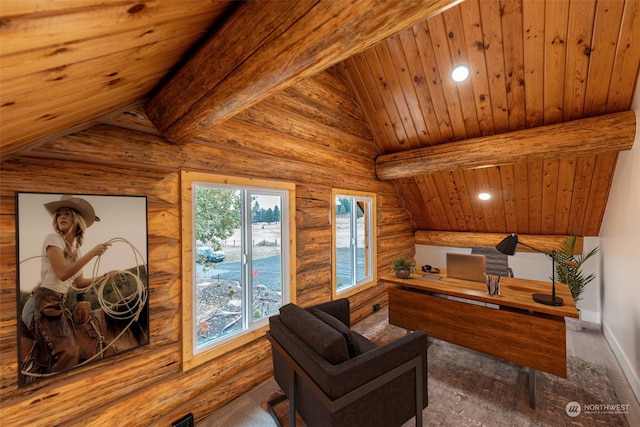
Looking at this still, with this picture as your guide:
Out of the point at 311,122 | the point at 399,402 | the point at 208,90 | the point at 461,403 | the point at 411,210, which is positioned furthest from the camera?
the point at 411,210

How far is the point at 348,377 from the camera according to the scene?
1.51 meters

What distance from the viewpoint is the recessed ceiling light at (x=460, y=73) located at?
2.92 metres

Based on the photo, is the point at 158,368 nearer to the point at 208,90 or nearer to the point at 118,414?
the point at 118,414

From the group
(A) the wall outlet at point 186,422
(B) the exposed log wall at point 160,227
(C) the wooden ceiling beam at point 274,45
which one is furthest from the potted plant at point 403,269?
(C) the wooden ceiling beam at point 274,45

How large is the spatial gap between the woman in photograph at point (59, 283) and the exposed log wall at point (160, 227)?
0.08 metres

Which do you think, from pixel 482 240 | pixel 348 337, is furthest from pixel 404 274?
pixel 482 240

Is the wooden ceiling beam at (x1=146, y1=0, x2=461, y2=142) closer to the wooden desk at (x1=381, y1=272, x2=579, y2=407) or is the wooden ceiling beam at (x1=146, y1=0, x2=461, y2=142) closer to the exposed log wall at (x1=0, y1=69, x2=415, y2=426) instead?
the exposed log wall at (x1=0, y1=69, x2=415, y2=426)

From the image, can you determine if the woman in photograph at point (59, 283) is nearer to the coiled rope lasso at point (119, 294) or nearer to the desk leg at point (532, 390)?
the coiled rope lasso at point (119, 294)

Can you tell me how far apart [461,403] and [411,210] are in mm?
3651

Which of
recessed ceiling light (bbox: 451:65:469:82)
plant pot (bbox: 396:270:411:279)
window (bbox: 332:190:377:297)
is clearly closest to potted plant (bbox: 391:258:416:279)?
plant pot (bbox: 396:270:411:279)

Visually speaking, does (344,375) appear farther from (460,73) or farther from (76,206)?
(460,73)

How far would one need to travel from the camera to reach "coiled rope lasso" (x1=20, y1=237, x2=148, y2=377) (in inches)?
68.4

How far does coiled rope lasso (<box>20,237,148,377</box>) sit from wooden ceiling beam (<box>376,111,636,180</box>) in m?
3.71

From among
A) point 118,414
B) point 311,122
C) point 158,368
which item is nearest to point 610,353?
point 311,122
